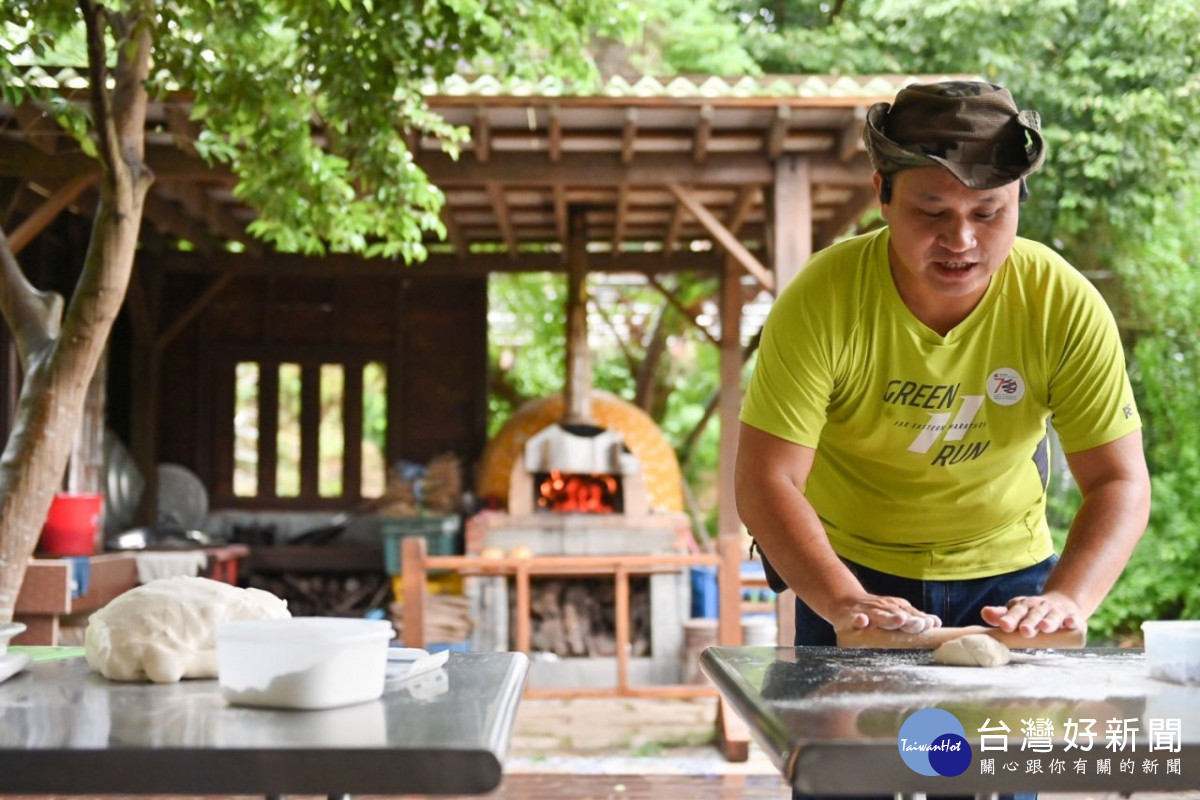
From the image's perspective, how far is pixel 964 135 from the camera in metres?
1.96

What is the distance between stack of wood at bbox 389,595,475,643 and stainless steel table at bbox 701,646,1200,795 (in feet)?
21.3

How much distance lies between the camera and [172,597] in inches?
65.0

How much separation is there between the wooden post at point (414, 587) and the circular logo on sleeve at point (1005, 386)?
4.35 metres

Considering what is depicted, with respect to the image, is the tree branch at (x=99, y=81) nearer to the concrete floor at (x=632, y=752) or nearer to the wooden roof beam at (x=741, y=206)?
the concrete floor at (x=632, y=752)

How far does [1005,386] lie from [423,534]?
25.5 feet

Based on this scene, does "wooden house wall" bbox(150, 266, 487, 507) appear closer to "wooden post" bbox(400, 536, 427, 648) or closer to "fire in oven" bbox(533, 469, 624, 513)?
"fire in oven" bbox(533, 469, 624, 513)

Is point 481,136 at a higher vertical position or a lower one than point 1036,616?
higher

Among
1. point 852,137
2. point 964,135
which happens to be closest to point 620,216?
point 852,137

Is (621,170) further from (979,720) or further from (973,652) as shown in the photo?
(979,720)

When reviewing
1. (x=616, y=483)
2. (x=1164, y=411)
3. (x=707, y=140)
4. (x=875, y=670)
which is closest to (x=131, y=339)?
(x=616, y=483)

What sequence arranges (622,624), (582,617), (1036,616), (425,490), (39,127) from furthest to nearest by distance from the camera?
(425,490)
(582,617)
(39,127)
(622,624)
(1036,616)

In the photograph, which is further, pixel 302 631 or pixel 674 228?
pixel 674 228

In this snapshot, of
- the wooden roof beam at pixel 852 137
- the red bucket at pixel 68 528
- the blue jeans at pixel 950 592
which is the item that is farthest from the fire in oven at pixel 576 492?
the blue jeans at pixel 950 592

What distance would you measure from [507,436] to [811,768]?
9095 mm
